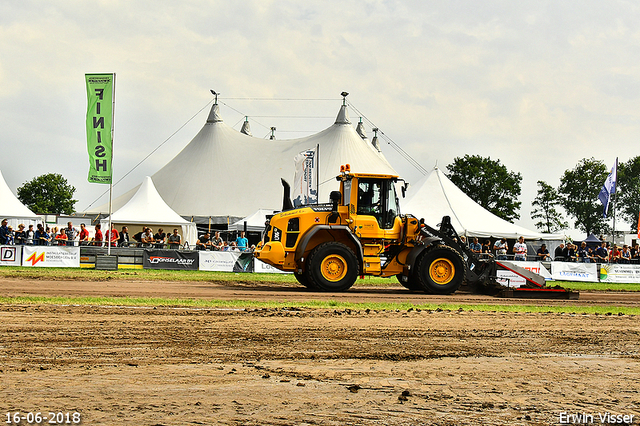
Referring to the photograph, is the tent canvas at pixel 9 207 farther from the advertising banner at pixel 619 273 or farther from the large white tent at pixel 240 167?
the advertising banner at pixel 619 273

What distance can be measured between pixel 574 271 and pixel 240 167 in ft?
73.9

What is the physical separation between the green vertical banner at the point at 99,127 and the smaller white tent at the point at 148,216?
7731mm

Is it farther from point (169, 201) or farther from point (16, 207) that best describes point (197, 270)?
point (169, 201)

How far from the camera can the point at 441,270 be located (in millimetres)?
15500

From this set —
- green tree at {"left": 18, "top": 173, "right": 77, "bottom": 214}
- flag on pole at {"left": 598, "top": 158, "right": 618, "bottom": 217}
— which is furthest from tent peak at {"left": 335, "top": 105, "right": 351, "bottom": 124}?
green tree at {"left": 18, "top": 173, "right": 77, "bottom": 214}

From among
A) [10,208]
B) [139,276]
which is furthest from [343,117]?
[139,276]

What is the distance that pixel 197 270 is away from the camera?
939 inches

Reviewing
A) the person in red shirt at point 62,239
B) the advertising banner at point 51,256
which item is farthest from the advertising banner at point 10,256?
the person in red shirt at point 62,239

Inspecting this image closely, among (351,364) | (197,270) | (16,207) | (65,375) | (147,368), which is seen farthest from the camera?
(16,207)

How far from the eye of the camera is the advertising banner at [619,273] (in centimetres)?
2484

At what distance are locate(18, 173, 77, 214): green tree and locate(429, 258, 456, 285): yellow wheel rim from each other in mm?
69101

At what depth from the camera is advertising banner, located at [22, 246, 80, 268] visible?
2284cm

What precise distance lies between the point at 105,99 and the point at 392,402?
2184cm

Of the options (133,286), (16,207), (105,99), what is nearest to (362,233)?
(133,286)
